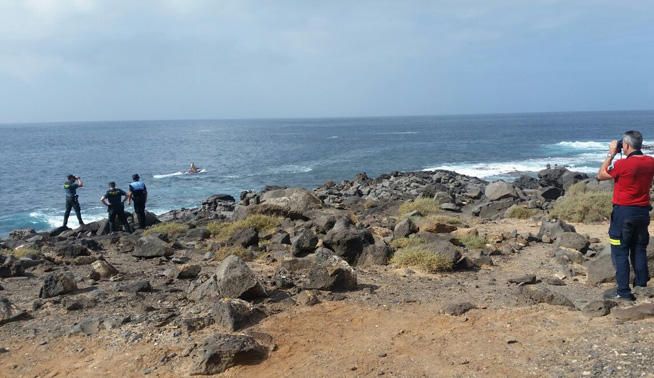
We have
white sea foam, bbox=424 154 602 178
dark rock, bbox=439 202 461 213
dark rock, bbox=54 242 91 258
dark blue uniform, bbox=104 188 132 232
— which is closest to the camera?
dark rock, bbox=54 242 91 258

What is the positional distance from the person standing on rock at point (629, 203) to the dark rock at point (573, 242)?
373 cm

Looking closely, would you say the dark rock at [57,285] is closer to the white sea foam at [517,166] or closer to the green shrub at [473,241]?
the green shrub at [473,241]

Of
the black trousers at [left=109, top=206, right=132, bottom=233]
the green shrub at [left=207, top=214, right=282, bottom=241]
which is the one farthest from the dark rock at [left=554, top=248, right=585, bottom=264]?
the black trousers at [left=109, top=206, right=132, bottom=233]

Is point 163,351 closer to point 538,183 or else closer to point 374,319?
point 374,319

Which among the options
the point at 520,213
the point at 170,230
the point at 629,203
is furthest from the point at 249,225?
the point at 629,203

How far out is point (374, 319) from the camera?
738 cm

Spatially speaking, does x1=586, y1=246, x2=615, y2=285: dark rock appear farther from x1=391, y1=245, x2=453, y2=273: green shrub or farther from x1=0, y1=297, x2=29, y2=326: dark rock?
x1=0, y1=297, x2=29, y2=326: dark rock

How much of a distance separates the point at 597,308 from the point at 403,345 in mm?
2552

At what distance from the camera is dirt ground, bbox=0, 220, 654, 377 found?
5.74 m

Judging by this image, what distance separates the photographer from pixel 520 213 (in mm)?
17375

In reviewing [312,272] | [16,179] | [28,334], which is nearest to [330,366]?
[312,272]

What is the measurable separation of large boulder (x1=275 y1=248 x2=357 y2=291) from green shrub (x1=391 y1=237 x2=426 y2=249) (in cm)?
232

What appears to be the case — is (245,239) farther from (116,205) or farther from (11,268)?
(116,205)

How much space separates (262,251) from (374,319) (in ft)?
16.9
